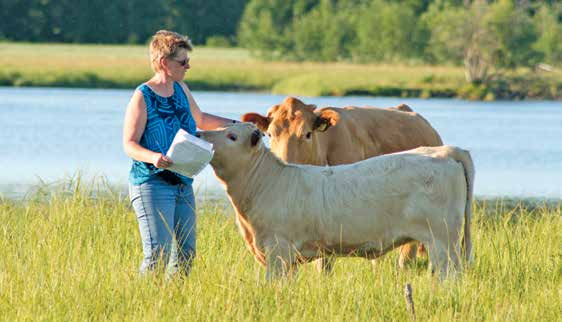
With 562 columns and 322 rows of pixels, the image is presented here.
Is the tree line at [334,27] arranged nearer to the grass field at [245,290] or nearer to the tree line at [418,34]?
the tree line at [418,34]

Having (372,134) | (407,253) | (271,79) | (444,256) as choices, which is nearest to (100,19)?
(271,79)

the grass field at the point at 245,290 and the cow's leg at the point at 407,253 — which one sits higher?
the grass field at the point at 245,290

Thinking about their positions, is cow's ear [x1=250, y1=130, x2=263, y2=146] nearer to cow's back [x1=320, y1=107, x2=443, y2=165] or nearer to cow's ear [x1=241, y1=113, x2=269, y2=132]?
cow's ear [x1=241, y1=113, x2=269, y2=132]

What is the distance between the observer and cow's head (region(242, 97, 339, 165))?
859 centimetres

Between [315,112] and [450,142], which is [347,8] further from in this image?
[315,112]

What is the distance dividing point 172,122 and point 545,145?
25.3 metres

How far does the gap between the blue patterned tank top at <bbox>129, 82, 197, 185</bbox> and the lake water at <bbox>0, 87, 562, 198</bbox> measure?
373 cm

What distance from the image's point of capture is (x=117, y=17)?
9656 cm

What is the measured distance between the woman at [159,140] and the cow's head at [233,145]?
31 centimetres

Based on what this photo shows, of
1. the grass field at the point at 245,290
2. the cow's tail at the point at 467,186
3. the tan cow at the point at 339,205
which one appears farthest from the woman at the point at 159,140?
the cow's tail at the point at 467,186

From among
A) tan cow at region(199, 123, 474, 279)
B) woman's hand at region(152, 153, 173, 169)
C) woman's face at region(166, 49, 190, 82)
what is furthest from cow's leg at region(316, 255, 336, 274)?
woman's face at region(166, 49, 190, 82)

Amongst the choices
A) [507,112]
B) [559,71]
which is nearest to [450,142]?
[507,112]

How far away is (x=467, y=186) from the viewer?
7.06 metres

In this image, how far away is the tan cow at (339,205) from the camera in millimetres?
6723
